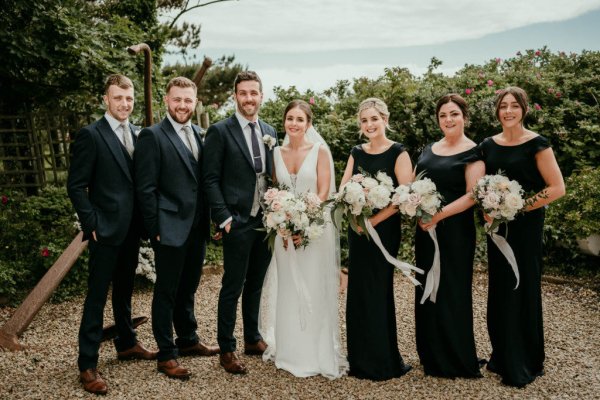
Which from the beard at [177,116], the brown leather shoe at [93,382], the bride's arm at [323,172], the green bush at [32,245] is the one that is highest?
the beard at [177,116]

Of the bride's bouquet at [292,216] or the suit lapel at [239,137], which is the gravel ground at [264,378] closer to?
the bride's bouquet at [292,216]

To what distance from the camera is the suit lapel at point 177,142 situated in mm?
4246

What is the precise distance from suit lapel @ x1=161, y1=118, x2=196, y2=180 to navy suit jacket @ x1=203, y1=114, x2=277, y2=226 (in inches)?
5.7

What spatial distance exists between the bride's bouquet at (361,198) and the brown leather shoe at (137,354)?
79.9 inches

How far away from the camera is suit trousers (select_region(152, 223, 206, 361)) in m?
4.28

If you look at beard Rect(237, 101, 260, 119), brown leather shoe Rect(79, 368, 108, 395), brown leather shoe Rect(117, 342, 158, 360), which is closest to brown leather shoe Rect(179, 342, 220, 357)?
brown leather shoe Rect(117, 342, 158, 360)

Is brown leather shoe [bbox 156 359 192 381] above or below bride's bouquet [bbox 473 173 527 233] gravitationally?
below

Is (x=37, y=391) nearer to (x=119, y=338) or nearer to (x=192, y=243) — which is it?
(x=119, y=338)

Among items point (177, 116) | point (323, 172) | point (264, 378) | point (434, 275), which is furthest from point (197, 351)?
point (434, 275)

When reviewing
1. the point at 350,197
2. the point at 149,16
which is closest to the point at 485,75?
the point at 149,16

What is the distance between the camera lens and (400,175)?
422 centimetres

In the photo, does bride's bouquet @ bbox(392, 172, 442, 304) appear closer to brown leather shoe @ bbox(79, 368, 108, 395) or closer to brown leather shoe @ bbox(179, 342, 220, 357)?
brown leather shoe @ bbox(179, 342, 220, 357)

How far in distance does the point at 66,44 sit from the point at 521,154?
6690mm

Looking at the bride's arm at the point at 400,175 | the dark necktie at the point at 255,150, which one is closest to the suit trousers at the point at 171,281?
the dark necktie at the point at 255,150
